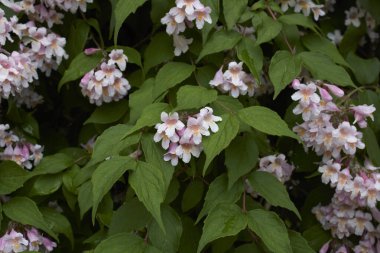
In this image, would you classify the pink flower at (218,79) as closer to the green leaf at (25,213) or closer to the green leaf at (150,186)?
the green leaf at (150,186)

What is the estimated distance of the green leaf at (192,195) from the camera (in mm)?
2289

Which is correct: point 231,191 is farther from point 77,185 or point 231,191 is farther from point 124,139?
point 77,185

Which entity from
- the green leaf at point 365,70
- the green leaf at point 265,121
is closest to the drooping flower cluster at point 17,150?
the green leaf at point 265,121

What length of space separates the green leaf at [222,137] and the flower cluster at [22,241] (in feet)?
2.34

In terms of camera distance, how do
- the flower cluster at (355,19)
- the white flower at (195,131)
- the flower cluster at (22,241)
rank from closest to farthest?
1. the white flower at (195,131)
2. the flower cluster at (22,241)
3. the flower cluster at (355,19)

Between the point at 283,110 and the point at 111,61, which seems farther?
the point at 283,110

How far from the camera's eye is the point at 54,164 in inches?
95.5

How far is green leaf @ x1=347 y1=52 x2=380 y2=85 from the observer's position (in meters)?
2.71

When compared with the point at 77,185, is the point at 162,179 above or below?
above

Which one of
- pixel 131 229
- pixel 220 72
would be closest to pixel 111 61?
pixel 220 72

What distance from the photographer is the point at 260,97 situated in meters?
2.91

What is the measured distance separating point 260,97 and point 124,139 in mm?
999

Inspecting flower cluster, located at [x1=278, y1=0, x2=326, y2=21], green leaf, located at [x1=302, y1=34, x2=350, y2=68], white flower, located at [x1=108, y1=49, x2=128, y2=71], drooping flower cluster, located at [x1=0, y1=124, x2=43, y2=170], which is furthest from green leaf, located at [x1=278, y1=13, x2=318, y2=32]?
drooping flower cluster, located at [x1=0, y1=124, x2=43, y2=170]

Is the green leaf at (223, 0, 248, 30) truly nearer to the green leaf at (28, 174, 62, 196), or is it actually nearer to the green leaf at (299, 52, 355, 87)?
the green leaf at (299, 52, 355, 87)
